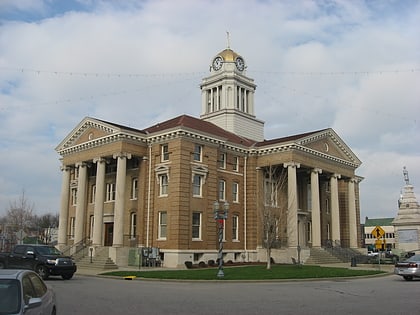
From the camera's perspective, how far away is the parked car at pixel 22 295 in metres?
7.03

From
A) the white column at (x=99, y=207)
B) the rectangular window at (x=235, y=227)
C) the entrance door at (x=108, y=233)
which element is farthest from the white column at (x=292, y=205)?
the white column at (x=99, y=207)

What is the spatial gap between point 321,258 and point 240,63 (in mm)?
27315

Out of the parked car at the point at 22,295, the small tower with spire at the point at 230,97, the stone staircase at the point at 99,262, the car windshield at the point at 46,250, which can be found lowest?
the stone staircase at the point at 99,262

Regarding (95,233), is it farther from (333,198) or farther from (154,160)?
(333,198)

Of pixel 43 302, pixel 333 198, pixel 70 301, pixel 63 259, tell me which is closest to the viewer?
pixel 43 302

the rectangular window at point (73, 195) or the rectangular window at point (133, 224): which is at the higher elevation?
the rectangular window at point (73, 195)

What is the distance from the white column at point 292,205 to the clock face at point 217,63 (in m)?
19.8

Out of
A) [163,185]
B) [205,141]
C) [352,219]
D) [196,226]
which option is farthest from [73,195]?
[352,219]

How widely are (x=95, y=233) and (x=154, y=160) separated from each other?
7.83m

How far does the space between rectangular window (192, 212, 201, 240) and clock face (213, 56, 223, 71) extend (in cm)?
2470

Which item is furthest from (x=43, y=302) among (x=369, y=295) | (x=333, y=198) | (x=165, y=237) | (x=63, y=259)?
(x=333, y=198)

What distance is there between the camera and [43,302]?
8.13 meters

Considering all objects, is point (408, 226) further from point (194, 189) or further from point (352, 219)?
point (194, 189)

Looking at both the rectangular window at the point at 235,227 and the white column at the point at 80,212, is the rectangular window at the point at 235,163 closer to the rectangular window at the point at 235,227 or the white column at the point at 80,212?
the rectangular window at the point at 235,227
